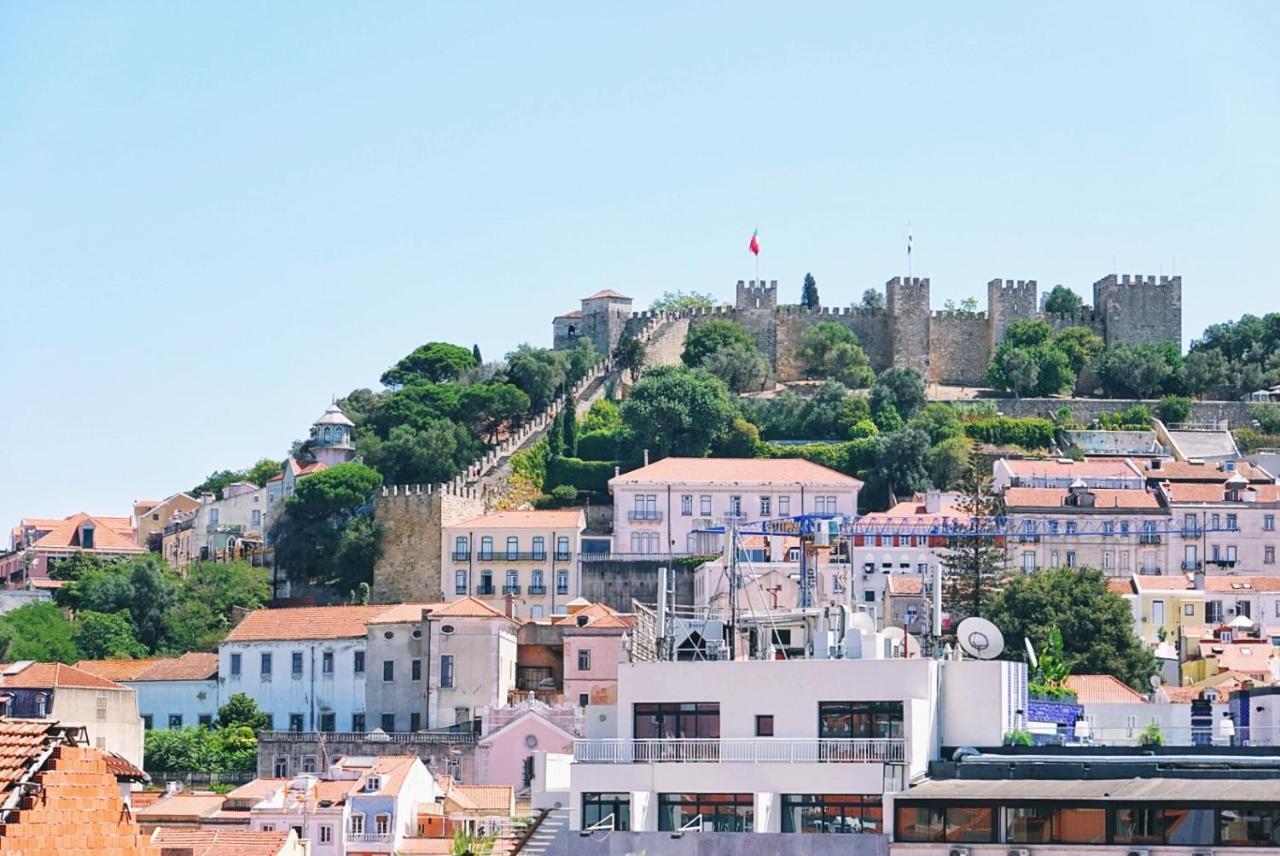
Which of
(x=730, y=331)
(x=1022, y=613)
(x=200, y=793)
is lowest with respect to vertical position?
(x=200, y=793)

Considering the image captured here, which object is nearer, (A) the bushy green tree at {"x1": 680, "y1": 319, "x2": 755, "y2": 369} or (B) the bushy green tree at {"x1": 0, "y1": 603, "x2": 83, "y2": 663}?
(B) the bushy green tree at {"x1": 0, "y1": 603, "x2": 83, "y2": 663}

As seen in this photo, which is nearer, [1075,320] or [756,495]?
[756,495]

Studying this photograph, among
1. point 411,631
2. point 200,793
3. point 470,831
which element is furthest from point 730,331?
point 470,831

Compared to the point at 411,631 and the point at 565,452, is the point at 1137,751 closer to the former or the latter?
the point at 411,631

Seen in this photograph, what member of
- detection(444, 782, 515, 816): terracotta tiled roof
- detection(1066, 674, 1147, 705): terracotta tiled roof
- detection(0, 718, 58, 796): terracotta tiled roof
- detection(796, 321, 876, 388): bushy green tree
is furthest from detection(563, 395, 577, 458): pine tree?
detection(0, 718, 58, 796): terracotta tiled roof

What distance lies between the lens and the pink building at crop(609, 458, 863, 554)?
86750 millimetres

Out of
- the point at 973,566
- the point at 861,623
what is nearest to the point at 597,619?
the point at 973,566

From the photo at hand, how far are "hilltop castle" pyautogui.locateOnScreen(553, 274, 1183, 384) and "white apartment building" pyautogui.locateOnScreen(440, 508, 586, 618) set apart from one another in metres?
29.5

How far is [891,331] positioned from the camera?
378ft

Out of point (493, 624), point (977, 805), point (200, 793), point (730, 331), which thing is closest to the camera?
point (977, 805)

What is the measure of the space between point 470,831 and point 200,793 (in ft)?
50.2

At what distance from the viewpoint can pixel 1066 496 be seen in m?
84.3

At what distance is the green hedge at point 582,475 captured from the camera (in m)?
93.4

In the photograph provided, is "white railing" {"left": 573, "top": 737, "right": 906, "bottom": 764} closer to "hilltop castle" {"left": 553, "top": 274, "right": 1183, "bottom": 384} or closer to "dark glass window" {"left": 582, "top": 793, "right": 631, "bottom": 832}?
"dark glass window" {"left": 582, "top": 793, "right": 631, "bottom": 832}
